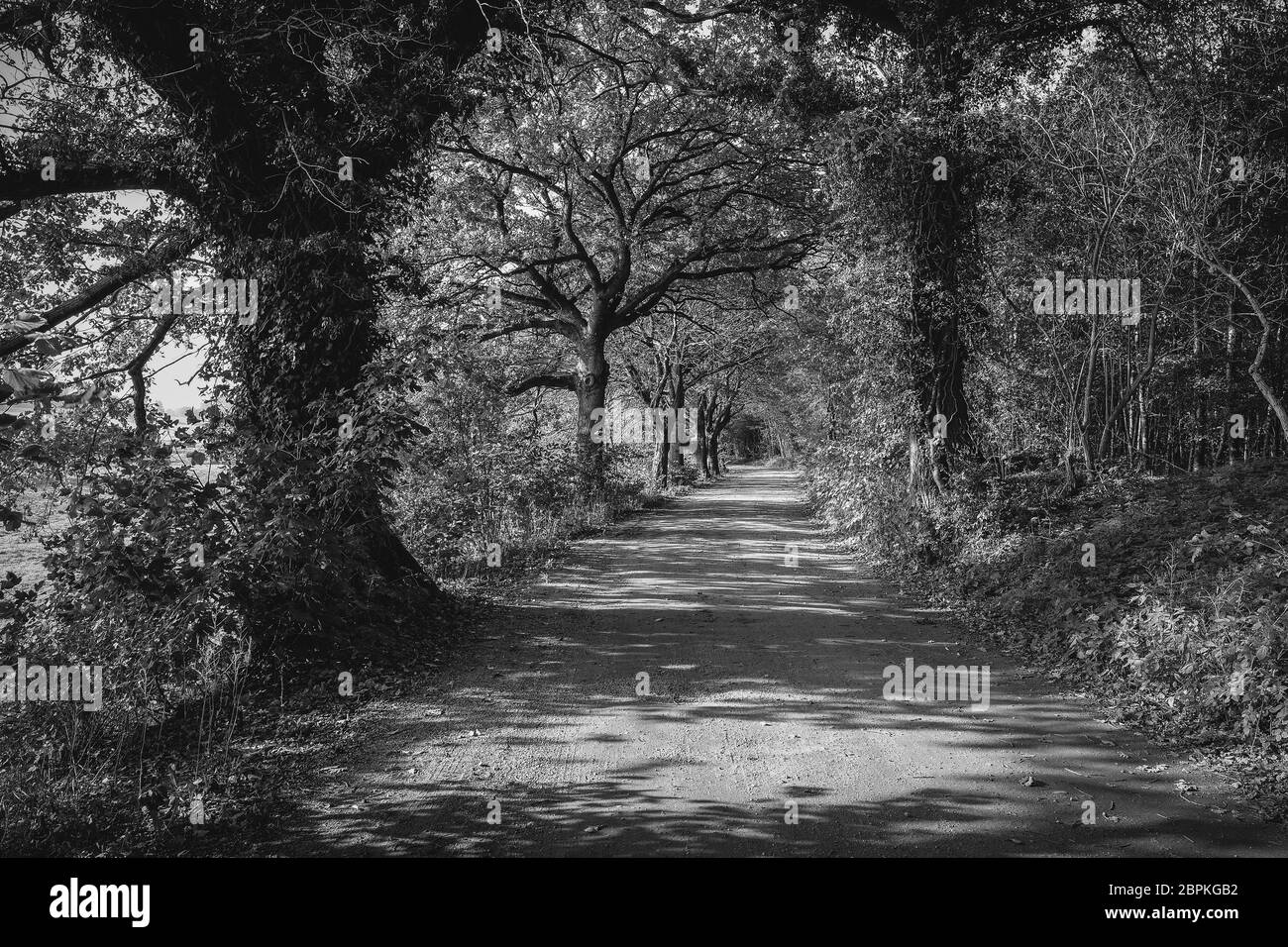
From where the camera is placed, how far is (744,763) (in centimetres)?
468

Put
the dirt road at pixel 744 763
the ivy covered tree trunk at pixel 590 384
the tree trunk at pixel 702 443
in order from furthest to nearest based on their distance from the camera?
the tree trunk at pixel 702 443 → the ivy covered tree trunk at pixel 590 384 → the dirt road at pixel 744 763

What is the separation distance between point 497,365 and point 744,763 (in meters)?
13.2

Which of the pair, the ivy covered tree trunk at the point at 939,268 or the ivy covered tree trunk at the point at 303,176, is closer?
the ivy covered tree trunk at the point at 303,176

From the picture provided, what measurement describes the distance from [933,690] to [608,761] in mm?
2895

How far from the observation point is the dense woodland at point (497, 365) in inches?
209

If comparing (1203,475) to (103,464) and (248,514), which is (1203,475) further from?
(103,464)

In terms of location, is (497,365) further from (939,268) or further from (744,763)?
(744,763)

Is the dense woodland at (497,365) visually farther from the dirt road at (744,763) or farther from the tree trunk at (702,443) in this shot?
the tree trunk at (702,443)

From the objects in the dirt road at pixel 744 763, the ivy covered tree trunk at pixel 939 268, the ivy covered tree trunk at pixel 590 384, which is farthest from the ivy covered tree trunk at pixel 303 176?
the ivy covered tree trunk at pixel 590 384

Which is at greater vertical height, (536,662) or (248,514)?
(248,514)

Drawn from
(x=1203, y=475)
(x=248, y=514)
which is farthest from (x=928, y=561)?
(x=248, y=514)

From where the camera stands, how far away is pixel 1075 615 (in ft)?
23.6

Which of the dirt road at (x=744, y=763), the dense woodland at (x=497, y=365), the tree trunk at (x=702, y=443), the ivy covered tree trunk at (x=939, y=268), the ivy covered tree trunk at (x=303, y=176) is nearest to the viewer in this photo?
the dirt road at (x=744, y=763)

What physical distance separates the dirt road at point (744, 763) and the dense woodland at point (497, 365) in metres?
0.90
